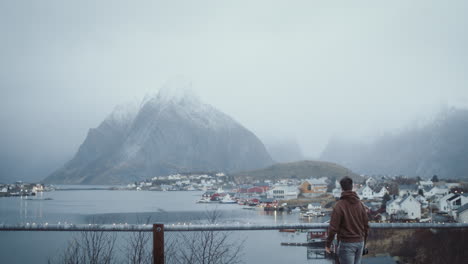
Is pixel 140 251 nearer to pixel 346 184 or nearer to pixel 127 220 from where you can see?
pixel 346 184

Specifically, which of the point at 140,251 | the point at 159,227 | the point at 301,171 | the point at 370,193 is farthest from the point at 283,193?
the point at 159,227

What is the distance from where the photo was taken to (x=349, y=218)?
342 centimetres

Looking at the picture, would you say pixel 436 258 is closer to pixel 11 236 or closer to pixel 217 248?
pixel 217 248

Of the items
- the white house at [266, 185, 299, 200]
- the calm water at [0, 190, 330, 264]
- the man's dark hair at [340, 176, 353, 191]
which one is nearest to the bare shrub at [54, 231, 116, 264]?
the calm water at [0, 190, 330, 264]

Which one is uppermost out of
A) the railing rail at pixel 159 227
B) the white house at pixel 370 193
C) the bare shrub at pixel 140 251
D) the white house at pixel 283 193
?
the railing rail at pixel 159 227

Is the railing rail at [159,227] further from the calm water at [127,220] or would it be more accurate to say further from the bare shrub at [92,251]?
the calm water at [127,220]

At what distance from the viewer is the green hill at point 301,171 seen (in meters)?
114

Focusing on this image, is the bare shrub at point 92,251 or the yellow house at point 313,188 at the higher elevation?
the bare shrub at point 92,251

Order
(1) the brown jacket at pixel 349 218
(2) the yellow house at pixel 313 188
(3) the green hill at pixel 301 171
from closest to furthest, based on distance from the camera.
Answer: (1) the brown jacket at pixel 349 218, (2) the yellow house at pixel 313 188, (3) the green hill at pixel 301 171

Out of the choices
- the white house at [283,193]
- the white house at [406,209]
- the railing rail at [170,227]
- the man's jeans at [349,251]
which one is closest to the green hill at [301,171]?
the white house at [283,193]

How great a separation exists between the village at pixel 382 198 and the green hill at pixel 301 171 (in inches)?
Result: 464

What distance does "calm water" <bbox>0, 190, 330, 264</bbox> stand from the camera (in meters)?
5.10

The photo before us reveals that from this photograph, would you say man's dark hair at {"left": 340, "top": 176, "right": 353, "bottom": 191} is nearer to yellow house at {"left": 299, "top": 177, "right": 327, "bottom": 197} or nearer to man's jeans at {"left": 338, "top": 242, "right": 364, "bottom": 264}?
man's jeans at {"left": 338, "top": 242, "right": 364, "bottom": 264}

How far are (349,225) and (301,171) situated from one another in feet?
398
